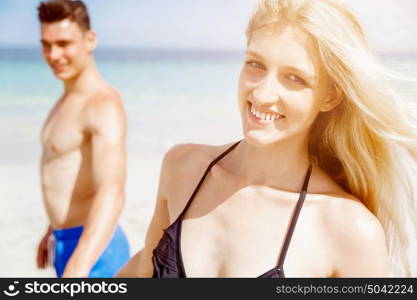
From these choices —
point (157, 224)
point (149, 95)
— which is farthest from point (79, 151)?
point (149, 95)

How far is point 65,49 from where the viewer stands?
317 cm

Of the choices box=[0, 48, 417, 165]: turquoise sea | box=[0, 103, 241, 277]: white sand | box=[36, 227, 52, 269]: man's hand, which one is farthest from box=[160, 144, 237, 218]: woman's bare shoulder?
box=[0, 48, 417, 165]: turquoise sea

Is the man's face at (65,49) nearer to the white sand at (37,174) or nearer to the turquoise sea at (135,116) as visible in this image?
the white sand at (37,174)

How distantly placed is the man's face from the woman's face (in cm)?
178

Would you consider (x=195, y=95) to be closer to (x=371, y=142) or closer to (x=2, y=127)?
(x=2, y=127)

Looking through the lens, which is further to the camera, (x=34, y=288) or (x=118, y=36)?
(x=118, y=36)

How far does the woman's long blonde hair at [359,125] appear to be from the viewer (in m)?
1.51

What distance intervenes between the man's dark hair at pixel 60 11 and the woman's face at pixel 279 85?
1862mm

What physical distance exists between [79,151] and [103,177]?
0.25 metres

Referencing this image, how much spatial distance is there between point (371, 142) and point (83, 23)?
2.05 metres

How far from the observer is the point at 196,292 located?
1717mm

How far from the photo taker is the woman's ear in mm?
1629

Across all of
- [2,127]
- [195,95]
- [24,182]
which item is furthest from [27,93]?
[24,182]

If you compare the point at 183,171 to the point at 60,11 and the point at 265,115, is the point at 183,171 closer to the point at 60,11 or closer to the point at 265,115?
the point at 265,115
